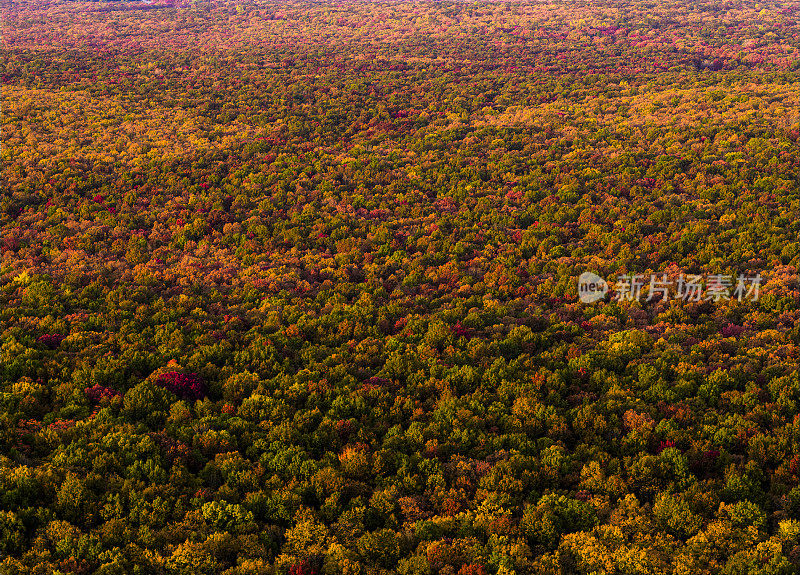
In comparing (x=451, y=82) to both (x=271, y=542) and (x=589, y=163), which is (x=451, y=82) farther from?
(x=271, y=542)

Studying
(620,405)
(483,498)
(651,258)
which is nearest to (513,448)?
(483,498)

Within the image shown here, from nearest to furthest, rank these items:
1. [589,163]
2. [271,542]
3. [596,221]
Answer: [271,542], [596,221], [589,163]

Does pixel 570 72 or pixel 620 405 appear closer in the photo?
pixel 620 405

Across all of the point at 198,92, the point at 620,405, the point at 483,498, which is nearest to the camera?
the point at 483,498

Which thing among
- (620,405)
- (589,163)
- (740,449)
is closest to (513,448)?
(620,405)

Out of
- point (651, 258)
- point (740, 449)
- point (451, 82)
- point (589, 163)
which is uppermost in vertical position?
point (451, 82)

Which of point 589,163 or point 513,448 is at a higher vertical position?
point 589,163

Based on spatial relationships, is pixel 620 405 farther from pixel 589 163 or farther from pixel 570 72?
pixel 570 72
